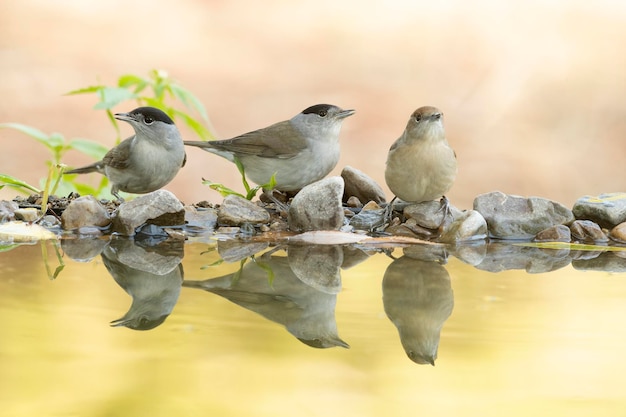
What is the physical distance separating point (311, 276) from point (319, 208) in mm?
896

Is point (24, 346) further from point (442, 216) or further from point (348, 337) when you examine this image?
point (442, 216)

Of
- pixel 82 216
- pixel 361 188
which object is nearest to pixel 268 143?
pixel 361 188

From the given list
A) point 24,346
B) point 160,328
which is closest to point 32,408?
point 24,346

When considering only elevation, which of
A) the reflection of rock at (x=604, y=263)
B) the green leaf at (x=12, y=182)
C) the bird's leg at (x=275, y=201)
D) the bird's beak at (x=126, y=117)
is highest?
the bird's beak at (x=126, y=117)

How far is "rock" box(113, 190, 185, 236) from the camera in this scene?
115 inches

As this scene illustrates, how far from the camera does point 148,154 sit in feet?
11.0

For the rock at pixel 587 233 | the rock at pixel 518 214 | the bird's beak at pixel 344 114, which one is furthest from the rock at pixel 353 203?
the rock at pixel 587 233

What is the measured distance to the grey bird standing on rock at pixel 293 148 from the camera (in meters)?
3.48

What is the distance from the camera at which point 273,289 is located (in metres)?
1.89

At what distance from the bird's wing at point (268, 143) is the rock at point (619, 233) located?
1316mm

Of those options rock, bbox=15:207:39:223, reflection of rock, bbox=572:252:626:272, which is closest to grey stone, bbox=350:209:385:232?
reflection of rock, bbox=572:252:626:272

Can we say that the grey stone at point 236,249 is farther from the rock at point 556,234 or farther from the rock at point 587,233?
the rock at point 587,233

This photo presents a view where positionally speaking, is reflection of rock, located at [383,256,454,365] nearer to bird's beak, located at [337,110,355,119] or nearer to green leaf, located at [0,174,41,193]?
bird's beak, located at [337,110,355,119]

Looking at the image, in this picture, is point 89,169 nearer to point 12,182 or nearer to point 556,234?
point 12,182
